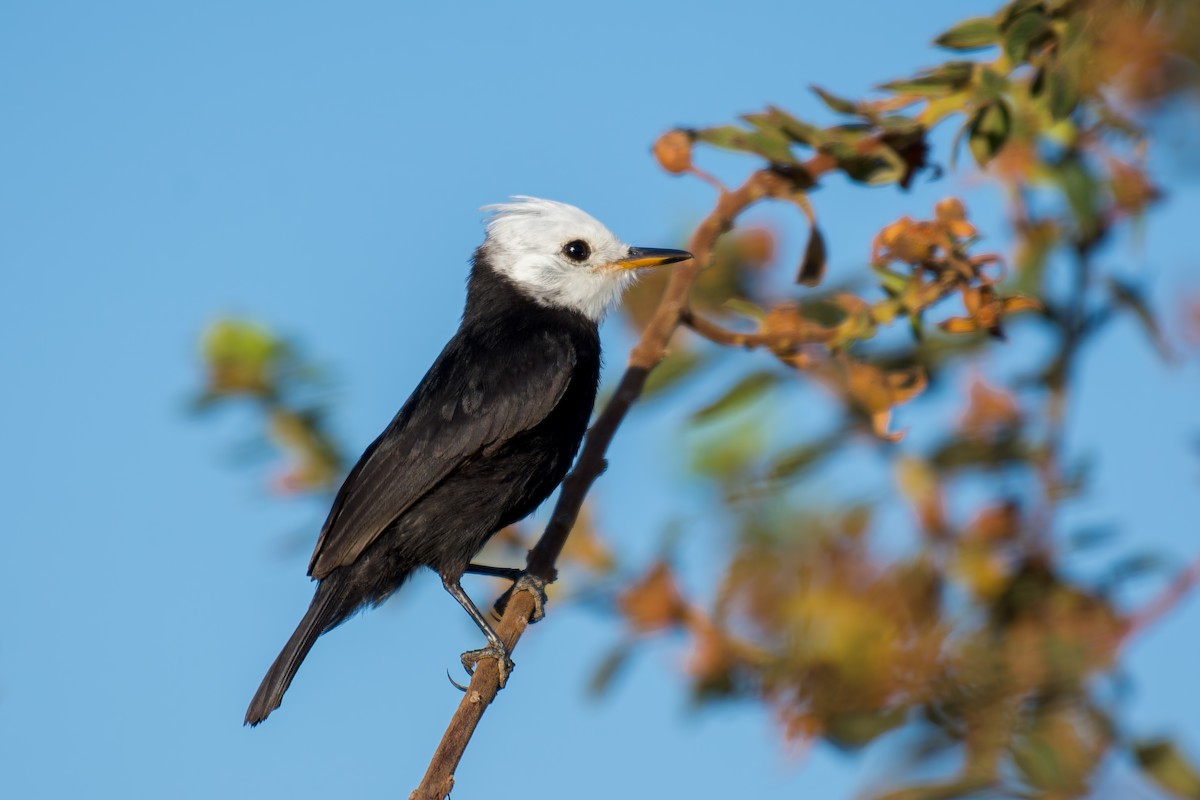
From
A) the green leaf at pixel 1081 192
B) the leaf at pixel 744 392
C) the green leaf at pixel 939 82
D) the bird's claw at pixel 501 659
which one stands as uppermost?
the green leaf at pixel 939 82

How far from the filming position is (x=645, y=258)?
17.7ft

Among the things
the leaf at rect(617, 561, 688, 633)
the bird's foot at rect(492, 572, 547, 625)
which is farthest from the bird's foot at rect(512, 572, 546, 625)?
the leaf at rect(617, 561, 688, 633)

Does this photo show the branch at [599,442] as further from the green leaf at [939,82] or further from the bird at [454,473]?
the bird at [454,473]

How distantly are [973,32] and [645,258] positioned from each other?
2.81 metres

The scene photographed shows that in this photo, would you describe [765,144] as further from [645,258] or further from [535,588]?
[645,258]

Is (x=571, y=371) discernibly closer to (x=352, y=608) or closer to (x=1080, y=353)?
(x=352, y=608)

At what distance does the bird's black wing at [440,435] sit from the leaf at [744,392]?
6.18ft

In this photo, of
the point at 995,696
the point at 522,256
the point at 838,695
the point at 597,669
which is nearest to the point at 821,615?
the point at 838,695

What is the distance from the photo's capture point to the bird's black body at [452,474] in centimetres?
468

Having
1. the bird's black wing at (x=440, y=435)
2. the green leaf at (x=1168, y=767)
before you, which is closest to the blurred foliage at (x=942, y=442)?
the green leaf at (x=1168, y=767)

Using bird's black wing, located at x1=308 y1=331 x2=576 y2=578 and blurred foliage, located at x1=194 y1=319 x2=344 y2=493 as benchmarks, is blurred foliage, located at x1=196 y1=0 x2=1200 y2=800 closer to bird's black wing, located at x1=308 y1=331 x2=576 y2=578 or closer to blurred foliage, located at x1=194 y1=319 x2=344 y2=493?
blurred foliage, located at x1=194 y1=319 x2=344 y2=493

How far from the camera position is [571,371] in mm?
4922

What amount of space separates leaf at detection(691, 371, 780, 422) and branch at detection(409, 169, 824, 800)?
1.02 ft

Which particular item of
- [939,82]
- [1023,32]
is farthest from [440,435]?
[1023,32]
